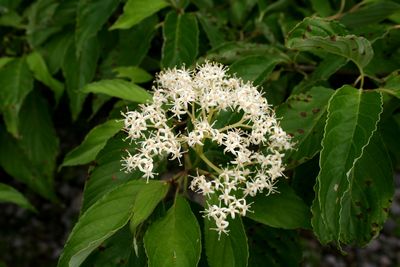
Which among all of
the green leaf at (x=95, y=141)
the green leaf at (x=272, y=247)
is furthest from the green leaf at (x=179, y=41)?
the green leaf at (x=272, y=247)

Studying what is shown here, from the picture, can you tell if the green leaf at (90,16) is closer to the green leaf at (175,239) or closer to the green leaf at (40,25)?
the green leaf at (40,25)

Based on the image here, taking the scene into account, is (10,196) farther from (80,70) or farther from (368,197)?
(368,197)

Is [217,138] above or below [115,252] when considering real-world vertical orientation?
above

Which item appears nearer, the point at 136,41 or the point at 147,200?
the point at 147,200

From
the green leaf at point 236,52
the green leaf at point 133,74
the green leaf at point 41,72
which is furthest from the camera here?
the green leaf at point 41,72

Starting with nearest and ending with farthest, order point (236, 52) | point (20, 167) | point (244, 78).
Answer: point (244, 78)
point (236, 52)
point (20, 167)

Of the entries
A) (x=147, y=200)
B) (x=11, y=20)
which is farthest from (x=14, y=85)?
(x=147, y=200)
